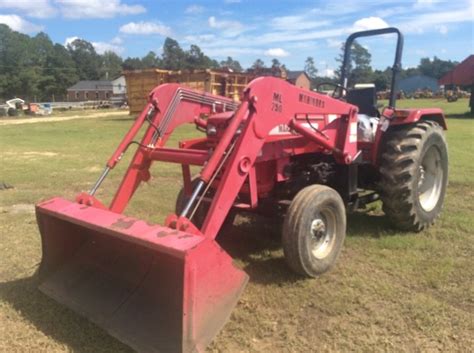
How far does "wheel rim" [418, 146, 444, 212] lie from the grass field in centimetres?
30

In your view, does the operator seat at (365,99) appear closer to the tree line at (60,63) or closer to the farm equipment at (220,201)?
the farm equipment at (220,201)

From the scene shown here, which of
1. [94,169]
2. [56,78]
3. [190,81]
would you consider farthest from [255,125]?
[56,78]

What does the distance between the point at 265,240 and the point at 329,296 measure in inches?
56.5

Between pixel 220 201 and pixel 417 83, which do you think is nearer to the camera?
pixel 220 201

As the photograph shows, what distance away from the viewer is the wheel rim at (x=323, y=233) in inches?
163

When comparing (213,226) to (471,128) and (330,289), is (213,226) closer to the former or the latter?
(330,289)

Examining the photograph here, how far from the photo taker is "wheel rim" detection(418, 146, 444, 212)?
18.7ft

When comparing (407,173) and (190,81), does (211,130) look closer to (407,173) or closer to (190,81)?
(407,173)

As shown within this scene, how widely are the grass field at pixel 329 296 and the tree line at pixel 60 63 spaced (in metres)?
41.9

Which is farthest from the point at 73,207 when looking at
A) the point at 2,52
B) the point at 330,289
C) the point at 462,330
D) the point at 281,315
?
the point at 2,52

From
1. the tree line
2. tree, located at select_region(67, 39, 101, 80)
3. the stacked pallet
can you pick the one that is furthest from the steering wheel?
tree, located at select_region(67, 39, 101, 80)

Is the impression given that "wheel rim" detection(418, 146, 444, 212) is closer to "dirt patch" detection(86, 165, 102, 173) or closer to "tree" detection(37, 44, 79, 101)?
"dirt patch" detection(86, 165, 102, 173)

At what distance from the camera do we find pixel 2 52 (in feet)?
290

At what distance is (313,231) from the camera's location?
4.12m
